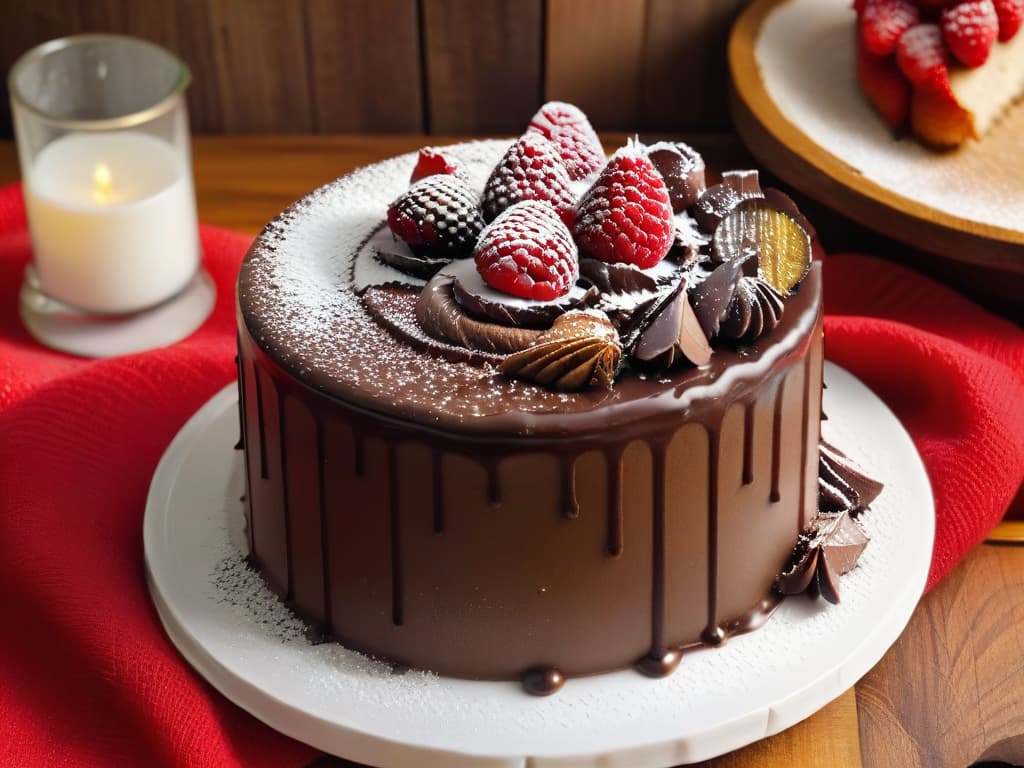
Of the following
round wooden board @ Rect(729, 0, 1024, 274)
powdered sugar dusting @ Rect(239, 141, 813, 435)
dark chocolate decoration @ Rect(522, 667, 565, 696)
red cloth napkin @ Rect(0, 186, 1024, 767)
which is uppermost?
powdered sugar dusting @ Rect(239, 141, 813, 435)

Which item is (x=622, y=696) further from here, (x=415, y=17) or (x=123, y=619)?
(x=415, y=17)

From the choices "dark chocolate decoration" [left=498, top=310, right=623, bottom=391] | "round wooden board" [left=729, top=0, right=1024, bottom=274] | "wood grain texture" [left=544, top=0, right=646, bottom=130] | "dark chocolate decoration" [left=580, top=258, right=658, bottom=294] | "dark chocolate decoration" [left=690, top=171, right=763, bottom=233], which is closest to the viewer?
"dark chocolate decoration" [left=498, top=310, right=623, bottom=391]

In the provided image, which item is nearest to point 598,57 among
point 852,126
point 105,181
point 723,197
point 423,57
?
point 423,57

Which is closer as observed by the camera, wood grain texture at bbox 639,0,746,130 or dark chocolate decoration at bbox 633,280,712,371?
dark chocolate decoration at bbox 633,280,712,371

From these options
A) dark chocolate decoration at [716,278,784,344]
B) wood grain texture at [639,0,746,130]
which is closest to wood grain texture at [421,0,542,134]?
wood grain texture at [639,0,746,130]

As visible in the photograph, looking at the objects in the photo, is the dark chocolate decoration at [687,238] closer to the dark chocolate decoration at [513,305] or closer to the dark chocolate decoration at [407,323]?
the dark chocolate decoration at [513,305]

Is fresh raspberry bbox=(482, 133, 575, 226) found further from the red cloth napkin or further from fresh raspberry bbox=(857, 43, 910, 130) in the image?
fresh raspberry bbox=(857, 43, 910, 130)

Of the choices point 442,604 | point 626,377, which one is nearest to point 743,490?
point 626,377
